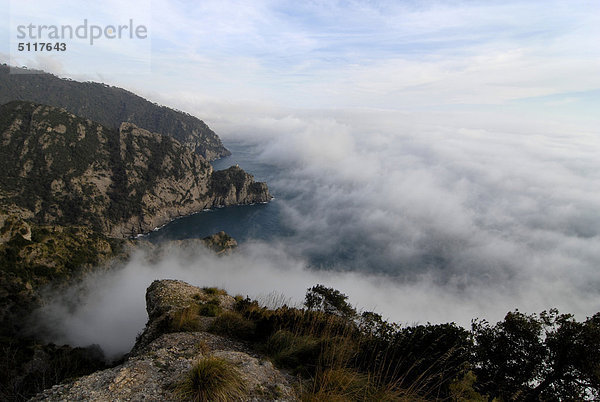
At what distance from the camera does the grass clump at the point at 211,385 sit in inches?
173

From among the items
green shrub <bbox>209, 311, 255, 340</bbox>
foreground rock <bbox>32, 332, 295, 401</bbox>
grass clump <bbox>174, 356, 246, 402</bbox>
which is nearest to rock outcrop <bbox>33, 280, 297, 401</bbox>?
foreground rock <bbox>32, 332, 295, 401</bbox>

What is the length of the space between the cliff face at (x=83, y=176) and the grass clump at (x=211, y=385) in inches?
6433

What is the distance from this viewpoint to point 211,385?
14.7 feet

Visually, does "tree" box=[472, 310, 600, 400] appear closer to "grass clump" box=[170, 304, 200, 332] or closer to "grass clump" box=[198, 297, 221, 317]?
"grass clump" box=[170, 304, 200, 332]

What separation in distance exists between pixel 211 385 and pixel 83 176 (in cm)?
20286

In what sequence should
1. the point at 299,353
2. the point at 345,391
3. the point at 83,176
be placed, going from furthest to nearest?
1. the point at 83,176
2. the point at 299,353
3. the point at 345,391

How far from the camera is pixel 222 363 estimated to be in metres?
4.84

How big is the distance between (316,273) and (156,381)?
15024 centimetres

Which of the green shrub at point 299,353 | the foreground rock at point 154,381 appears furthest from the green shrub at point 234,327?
the foreground rock at point 154,381

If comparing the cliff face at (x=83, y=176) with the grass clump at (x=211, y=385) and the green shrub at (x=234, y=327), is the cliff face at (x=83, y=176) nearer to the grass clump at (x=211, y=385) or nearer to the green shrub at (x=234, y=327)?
the green shrub at (x=234, y=327)

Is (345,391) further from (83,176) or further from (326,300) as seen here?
(83,176)

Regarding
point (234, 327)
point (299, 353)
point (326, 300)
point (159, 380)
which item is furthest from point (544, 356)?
point (326, 300)

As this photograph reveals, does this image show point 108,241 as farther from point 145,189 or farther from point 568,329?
point 568,329

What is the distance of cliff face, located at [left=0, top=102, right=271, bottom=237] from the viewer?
13712cm
